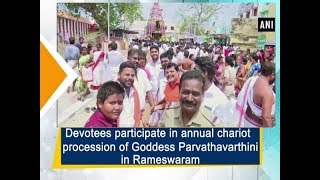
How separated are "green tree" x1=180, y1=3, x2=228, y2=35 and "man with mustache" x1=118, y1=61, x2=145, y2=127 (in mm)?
599

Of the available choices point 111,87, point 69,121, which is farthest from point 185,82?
point 69,121

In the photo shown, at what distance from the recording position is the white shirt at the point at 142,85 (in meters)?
5.43

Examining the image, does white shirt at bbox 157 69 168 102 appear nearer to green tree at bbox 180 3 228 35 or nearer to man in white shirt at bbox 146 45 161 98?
man in white shirt at bbox 146 45 161 98

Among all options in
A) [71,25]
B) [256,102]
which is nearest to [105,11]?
[71,25]

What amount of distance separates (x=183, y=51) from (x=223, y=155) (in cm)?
97

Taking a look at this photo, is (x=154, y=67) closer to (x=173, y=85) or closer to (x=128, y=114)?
(x=173, y=85)

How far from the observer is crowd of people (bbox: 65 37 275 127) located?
214 inches

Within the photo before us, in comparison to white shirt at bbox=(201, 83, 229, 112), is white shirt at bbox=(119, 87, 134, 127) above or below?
below

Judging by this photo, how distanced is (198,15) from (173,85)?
650 millimetres

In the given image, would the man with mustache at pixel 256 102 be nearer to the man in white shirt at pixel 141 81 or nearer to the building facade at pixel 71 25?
the man in white shirt at pixel 141 81

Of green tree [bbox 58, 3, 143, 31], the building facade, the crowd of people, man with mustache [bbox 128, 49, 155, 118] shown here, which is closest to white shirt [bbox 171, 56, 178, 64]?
the crowd of people

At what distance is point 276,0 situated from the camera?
5453 millimetres

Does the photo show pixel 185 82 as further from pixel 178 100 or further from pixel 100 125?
pixel 100 125

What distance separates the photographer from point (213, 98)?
5469mm
